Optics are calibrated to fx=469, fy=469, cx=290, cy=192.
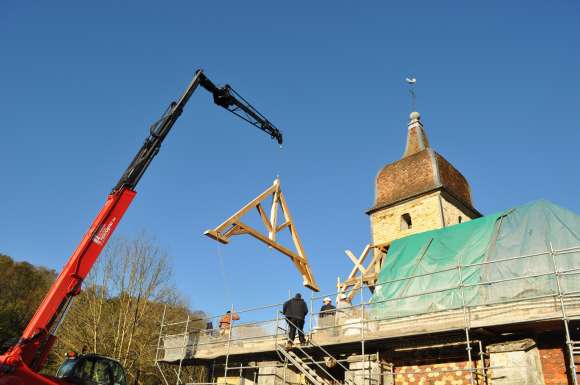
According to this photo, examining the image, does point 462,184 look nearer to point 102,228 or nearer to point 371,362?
point 371,362

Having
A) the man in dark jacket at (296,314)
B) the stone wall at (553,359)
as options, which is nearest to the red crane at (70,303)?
the man in dark jacket at (296,314)

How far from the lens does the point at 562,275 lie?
1127cm

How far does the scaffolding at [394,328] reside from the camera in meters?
10.4

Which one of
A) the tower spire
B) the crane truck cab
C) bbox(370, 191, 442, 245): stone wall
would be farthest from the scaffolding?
the tower spire

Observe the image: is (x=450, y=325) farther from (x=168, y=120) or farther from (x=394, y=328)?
(x=168, y=120)

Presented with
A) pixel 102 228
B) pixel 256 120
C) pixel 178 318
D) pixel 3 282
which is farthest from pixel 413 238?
pixel 3 282

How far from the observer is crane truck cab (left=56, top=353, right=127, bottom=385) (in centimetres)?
969

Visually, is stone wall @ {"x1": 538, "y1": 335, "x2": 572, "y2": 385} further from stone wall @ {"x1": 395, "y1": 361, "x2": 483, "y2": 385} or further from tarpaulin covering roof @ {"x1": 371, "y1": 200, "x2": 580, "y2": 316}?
stone wall @ {"x1": 395, "y1": 361, "x2": 483, "y2": 385}

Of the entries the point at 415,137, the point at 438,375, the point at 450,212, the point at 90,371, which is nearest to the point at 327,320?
the point at 438,375

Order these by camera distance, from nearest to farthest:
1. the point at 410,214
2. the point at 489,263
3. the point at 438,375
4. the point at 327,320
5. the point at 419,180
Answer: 1. the point at 438,375
2. the point at 489,263
3. the point at 327,320
4. the point at 410,214
5. the point at 419,180

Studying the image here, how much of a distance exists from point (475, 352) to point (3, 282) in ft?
133

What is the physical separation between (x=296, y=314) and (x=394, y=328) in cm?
280

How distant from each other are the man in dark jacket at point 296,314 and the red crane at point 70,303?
4859 mm

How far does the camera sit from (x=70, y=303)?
35.4 ft
